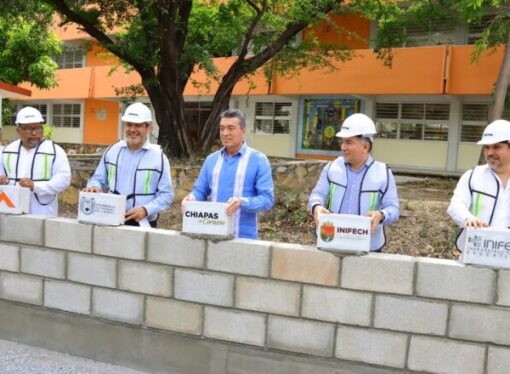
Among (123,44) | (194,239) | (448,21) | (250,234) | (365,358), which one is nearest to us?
(365,358)

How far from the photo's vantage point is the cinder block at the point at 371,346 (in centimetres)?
294

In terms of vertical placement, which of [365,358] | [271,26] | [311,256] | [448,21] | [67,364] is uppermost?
[448,21]

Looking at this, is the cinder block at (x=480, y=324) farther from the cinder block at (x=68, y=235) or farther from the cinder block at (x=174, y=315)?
the cinder block at (x=68, y=235)

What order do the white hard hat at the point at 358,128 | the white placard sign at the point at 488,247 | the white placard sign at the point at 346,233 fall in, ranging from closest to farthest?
the white placard sign at the point at 488,247 → the white placard sign at the point at 346,233 → the white hard hat at the point at 358,128

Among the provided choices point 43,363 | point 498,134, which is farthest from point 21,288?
point 498,134

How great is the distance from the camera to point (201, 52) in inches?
480

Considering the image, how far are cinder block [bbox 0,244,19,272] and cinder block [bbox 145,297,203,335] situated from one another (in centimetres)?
109

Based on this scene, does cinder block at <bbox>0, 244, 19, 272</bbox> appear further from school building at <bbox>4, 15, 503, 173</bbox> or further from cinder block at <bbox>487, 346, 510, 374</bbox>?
school building at <bbox>4, 15, 503, 173</bbox>

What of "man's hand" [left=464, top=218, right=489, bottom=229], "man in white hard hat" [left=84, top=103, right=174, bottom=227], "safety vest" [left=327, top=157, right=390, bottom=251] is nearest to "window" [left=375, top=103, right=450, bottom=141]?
"safety vest" [left=327, top=157, right=390, bottom=251]

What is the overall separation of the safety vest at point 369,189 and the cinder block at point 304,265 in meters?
0.46

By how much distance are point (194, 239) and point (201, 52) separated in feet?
31.0

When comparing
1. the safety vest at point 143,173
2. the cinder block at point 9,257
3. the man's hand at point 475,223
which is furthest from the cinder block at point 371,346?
the cinder block at point 9,257

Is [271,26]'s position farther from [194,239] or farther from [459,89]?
[194,239]

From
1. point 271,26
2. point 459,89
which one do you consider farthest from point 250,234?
point 459,89
